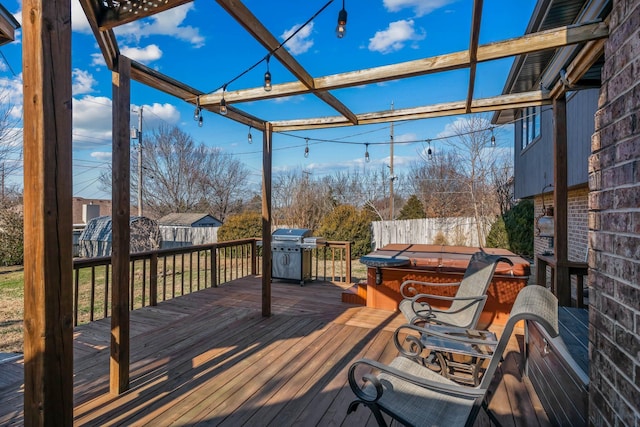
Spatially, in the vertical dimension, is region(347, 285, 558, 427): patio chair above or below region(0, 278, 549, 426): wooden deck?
above

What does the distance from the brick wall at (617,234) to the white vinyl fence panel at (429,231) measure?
10885mm

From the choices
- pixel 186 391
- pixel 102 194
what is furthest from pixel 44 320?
pixel 102 194

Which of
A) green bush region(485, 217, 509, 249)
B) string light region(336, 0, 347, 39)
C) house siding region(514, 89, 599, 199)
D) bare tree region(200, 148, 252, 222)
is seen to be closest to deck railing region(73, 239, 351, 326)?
string light region(336, 0, 347, 39)

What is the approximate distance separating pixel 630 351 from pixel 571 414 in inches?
37.8

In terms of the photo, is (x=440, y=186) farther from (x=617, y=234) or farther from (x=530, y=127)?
(x=617, y=234)

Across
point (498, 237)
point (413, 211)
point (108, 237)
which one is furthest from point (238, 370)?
point (413, 211)

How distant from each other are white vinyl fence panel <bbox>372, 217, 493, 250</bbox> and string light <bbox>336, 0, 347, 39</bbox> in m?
10.6

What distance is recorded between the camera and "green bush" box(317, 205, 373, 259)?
36.8 ft

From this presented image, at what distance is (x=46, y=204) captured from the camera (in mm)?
1290

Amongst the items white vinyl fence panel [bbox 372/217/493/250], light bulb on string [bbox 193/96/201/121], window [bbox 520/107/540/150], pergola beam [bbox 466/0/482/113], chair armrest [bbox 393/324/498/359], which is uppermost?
window [bbox 520/107/540/150]

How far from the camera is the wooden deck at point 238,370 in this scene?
2209mm

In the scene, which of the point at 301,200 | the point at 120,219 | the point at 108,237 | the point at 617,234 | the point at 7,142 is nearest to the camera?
the point at 617,234

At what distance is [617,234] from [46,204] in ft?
7.03

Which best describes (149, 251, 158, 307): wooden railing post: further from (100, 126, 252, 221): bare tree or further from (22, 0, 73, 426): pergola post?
(100, 126, 252, 221): bare tree
